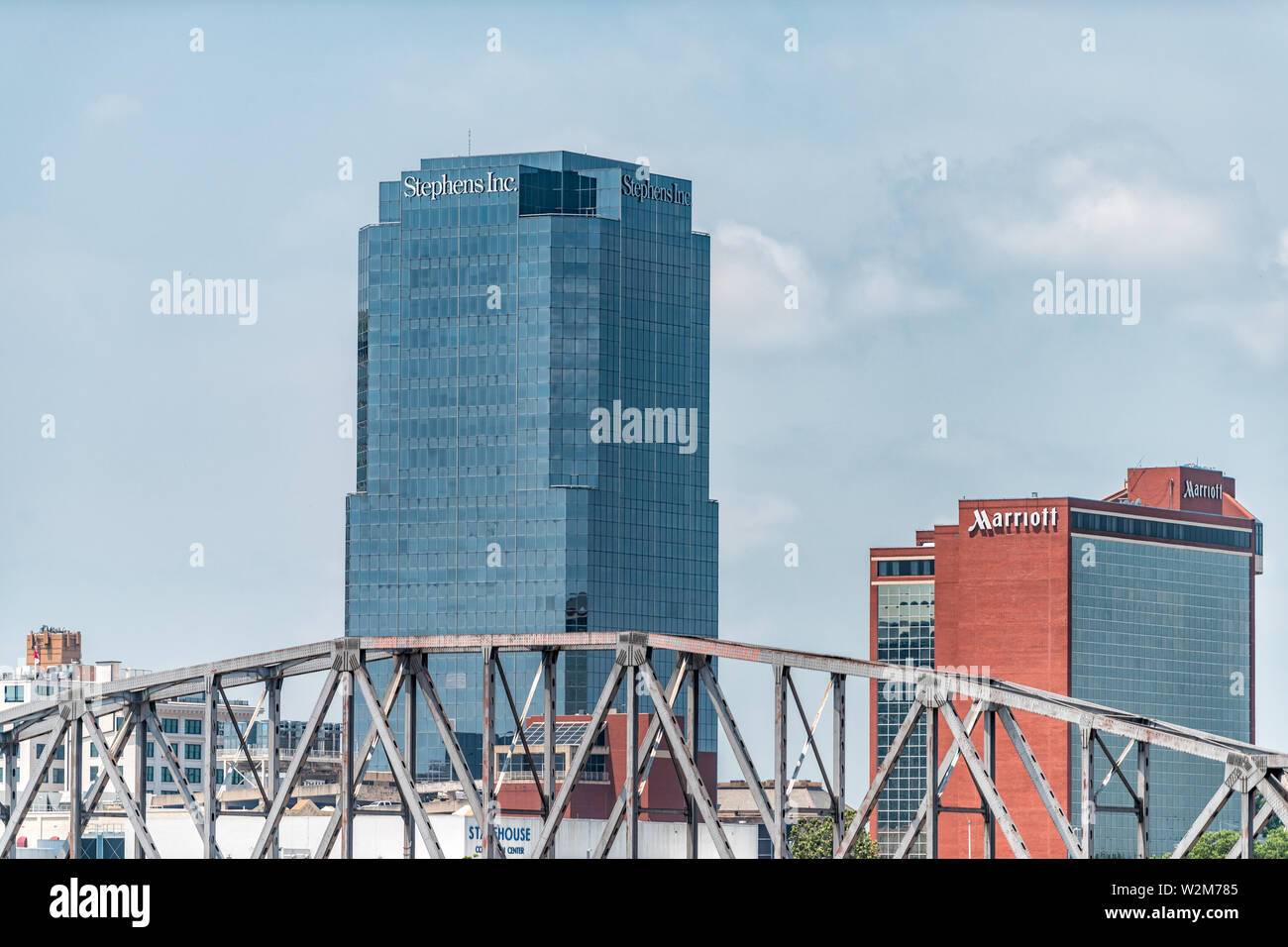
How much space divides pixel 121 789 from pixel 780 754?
26482 mm

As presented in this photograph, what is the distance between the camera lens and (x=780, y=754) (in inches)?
3169

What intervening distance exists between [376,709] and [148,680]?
12.3m

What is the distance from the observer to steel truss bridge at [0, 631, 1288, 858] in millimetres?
70500

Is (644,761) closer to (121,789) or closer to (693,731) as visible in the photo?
(693,731)

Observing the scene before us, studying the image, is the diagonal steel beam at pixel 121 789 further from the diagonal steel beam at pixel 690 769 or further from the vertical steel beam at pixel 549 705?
the diagonal steel beam at pixel 690 769

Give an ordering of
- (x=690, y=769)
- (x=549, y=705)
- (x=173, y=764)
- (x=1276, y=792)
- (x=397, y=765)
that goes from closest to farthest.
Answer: (x=1276, y=792) < (x=690, y=769) < (x=397, y=765) < (x=549, y=705) < (x=173, y=764)

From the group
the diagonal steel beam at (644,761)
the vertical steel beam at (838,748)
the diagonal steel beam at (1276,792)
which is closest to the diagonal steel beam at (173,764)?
the diagonal steel beam at (644,761)

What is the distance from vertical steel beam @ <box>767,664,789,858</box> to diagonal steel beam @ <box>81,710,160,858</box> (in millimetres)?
24408

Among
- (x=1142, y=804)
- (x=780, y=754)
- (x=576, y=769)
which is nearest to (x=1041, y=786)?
(x=1142, y=804)

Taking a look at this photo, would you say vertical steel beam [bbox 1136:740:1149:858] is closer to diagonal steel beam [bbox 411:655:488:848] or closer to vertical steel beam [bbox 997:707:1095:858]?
vertical steel beam [bbox 997:707:1095:858]

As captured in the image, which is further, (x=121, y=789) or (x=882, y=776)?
(x=121, y=789)
